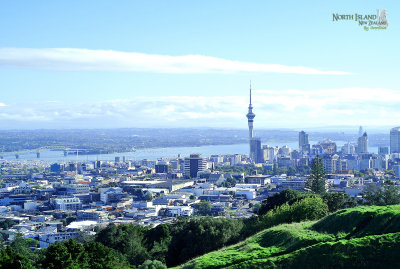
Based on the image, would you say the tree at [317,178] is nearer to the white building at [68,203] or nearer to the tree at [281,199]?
the tree at [281,199]

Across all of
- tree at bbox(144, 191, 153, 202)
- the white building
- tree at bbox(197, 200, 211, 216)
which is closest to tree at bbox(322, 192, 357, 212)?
tree at bbox(197, 200, 211, 216)

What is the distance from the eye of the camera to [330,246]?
8.34 metres

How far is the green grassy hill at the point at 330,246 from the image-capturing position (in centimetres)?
802

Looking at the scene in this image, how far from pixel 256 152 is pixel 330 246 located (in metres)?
78.3

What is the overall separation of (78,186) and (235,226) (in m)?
36.0

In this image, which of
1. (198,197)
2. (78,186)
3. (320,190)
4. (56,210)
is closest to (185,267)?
(320,190)

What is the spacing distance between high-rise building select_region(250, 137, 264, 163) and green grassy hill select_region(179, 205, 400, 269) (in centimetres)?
7572

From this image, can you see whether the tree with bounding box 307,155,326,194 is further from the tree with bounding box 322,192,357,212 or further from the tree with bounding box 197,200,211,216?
the tree with bounding box 197,200,211,216

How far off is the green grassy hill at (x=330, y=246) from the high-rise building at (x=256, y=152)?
75722mm

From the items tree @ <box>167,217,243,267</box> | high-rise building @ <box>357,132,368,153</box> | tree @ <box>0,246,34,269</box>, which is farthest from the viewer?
high-rise building @ <box>357,132,368,153</box>

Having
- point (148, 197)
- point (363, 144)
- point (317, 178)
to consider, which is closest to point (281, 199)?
point (317, 178)

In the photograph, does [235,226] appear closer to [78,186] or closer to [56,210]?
[56,210]

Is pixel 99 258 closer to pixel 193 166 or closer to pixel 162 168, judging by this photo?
pixel 193 166

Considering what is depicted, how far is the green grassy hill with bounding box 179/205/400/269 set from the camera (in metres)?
8.02
